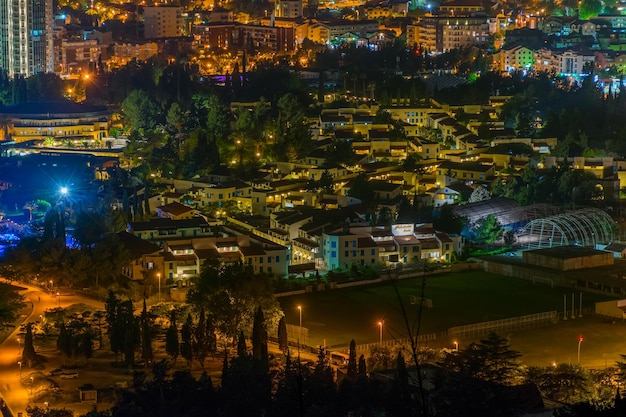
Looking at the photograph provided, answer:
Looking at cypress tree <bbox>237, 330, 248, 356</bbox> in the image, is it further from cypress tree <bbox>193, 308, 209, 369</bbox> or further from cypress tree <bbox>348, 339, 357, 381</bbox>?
cypress tree <bbox>348, 339, 357, 381</bbox>

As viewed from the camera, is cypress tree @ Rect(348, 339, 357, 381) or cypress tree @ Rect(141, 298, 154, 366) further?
cypress tree @ Rect(141, 298, 154, 366)

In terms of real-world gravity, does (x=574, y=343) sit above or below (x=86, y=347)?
below

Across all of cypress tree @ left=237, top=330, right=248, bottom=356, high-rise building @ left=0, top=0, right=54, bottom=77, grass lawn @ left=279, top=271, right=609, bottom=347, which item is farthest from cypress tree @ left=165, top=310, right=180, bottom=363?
high-rise building @ left=0, top=0, right=54, bottom=77

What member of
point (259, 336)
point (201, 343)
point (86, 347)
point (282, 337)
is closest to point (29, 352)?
point (86, 347)

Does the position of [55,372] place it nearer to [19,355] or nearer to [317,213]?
[19,355]

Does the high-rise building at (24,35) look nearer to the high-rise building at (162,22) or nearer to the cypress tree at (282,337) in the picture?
the high-rise building at (162,22)

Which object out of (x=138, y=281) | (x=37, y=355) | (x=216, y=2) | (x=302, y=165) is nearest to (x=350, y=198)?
(x=302, y=165)
